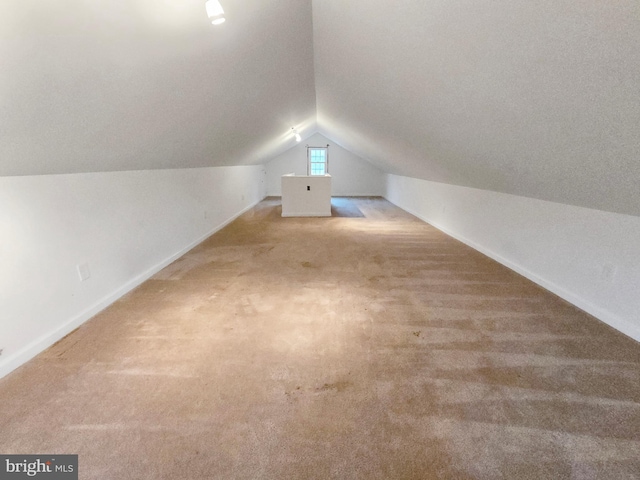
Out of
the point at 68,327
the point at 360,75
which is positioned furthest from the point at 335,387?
the point at 360,75

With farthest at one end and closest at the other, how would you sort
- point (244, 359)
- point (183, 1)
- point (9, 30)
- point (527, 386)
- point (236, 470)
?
point (244, 359) < point (527, 386) < point (183, 1) < point (236, 470) < point (9, 30)

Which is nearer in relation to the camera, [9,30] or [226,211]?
[9,30]

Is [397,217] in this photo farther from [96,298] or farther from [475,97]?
[96,298]

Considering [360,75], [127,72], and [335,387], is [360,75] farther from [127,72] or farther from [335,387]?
[335,387]

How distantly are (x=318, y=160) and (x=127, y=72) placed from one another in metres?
8.74

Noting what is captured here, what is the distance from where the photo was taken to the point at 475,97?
1840 millimetres

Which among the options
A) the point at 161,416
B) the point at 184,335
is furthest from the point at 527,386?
the point at 184,335

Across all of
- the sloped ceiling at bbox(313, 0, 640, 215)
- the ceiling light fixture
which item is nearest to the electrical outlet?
the ceiling light fixture

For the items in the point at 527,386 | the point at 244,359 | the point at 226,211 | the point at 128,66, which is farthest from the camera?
the point at 226,211

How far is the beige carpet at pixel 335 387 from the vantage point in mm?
1207

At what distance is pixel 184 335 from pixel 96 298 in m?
0.92

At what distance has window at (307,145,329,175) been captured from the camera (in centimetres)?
987

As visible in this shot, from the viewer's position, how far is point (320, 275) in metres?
3.16

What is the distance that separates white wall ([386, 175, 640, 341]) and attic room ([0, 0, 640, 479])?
0.06 feet
